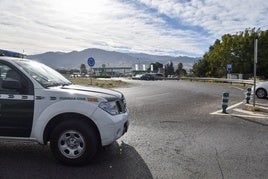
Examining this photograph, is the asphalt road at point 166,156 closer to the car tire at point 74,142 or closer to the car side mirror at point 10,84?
the car tire at point 74,142

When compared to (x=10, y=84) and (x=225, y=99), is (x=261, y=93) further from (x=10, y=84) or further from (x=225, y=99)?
(x=10, y=84)

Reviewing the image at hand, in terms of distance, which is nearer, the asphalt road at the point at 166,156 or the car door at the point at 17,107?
the asphalt road at the point at 166,156

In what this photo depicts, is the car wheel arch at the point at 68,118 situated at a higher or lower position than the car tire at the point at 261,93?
higher

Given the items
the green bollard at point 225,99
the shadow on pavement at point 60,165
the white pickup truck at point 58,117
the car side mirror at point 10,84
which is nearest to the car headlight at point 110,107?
the white pickup truck at point 58,117

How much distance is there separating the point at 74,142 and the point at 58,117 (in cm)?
49

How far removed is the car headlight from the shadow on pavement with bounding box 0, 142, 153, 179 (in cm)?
86

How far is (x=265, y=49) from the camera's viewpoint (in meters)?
59.2

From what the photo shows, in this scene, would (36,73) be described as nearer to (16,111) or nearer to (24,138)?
(16,111)

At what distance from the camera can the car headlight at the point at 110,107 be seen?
5.33 m

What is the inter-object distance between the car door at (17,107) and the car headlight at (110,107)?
45.5 inches

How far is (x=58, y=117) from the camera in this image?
210 inches

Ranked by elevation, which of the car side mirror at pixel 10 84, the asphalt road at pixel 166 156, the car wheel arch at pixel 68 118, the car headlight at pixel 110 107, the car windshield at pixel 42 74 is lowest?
the asphalt road at pixel 166 156

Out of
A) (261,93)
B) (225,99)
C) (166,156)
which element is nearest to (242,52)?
(261,93)

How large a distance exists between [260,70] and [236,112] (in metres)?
51.3
